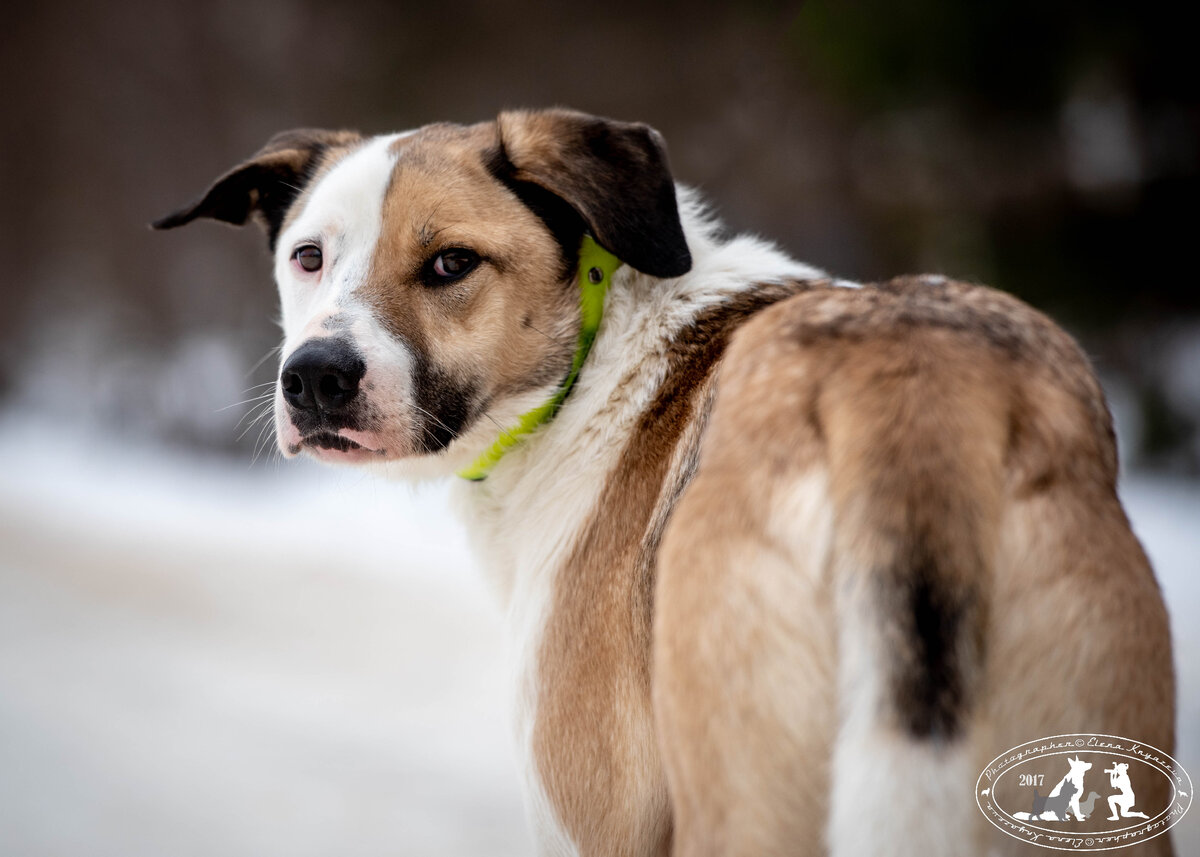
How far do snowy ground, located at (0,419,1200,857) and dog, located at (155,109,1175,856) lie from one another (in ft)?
1.74

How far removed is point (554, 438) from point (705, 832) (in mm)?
791

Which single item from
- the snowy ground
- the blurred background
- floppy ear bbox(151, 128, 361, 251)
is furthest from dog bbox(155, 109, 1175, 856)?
the blurred background

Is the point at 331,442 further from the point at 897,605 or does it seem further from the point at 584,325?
the point at 897,605

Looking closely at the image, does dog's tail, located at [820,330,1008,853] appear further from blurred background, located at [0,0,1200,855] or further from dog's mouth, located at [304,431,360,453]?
blurred background, located at [0,0,1200,855]

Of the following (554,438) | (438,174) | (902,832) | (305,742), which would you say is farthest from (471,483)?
(305,742)

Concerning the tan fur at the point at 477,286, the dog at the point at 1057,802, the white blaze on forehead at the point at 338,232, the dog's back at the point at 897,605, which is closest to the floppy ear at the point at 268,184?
the white blaze on forehead at the point at 338,232

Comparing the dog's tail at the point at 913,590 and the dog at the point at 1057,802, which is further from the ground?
the dog's tail at the point at 913,590

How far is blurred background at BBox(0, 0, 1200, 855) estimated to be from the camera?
2824mm

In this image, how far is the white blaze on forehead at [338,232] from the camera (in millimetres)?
1640

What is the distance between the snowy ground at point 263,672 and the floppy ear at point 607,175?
30.4 inches

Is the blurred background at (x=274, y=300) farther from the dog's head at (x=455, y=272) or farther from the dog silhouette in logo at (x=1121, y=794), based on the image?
the dog silhouette in logo at (x=1121, y=794)

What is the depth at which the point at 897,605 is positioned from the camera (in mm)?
965

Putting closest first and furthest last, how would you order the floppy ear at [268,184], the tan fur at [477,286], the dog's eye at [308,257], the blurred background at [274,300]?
the tan fur at [477,286]
the dog's eye at [308,257]
the floppy ear at [268,184]
the blurred background at [274,300]

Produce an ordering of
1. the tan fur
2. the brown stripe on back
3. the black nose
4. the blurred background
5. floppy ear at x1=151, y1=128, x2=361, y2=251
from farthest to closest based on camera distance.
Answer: the blurred background → floppy ear at x1=151, y1=128, x2=361, y2=251 → the tan fur → the black nose → the brown stripe on back
